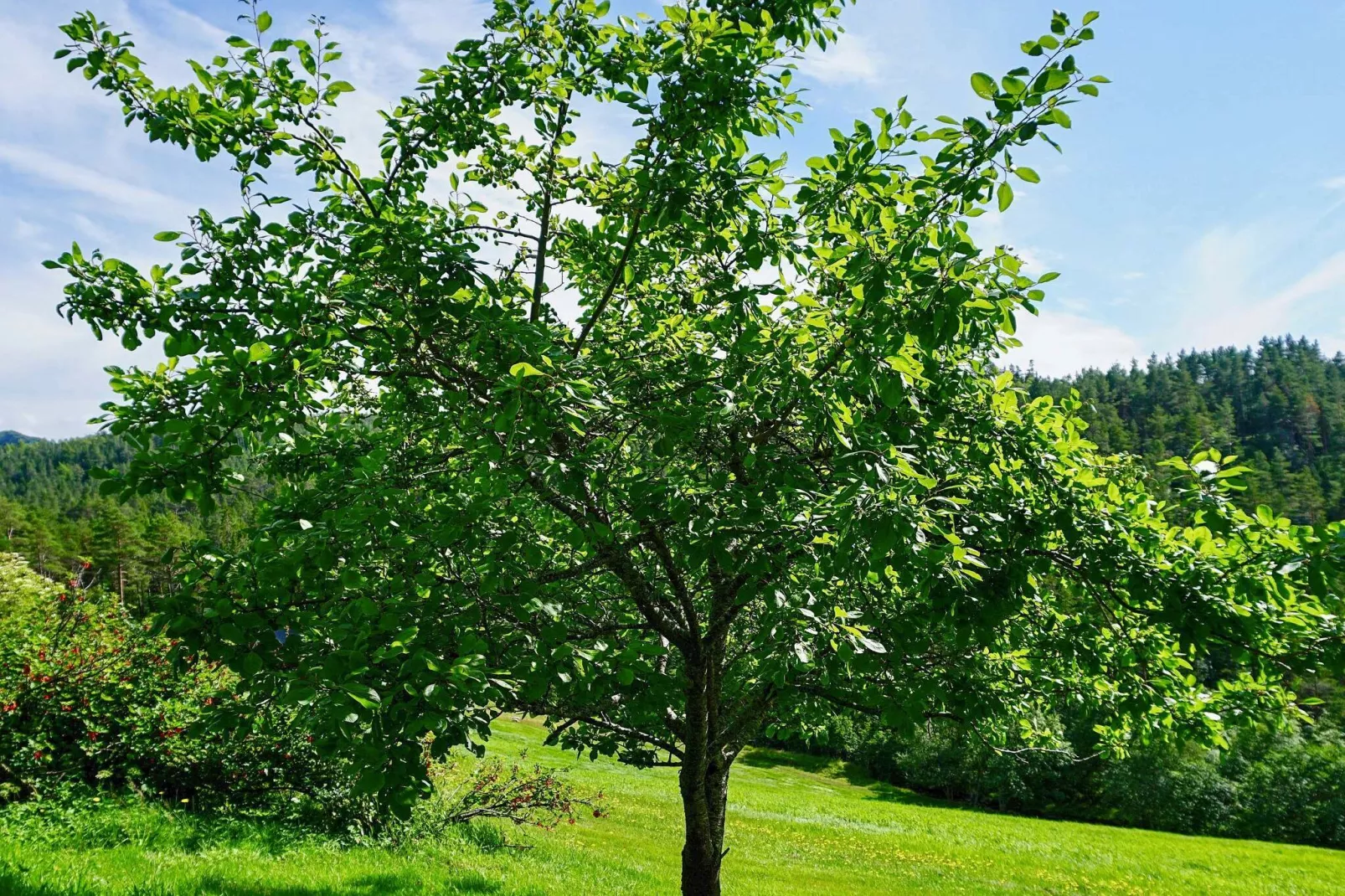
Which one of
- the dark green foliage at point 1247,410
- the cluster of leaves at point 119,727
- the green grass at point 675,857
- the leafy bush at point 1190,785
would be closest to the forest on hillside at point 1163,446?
the dark green foliage at point 1247,410

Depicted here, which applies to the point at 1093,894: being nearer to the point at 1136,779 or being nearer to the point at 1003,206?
the point at 1003,206

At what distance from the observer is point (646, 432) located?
19.4ft

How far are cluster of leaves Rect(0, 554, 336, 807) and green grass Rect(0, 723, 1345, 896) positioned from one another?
130cm

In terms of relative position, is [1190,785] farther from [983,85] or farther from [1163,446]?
[1163,446]

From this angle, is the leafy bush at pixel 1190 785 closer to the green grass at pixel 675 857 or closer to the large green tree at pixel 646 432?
the green grass at pixel 675 857

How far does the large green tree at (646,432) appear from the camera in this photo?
3.87m

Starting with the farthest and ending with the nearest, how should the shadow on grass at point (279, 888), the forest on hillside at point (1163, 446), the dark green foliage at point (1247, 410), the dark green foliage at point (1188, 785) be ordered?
the dark green foliage at point (1247, 410) → the forest on hillside at point (1163, 446) → the dark green foliage at point (1188, 785) → the shadow on grass at point (279, 888)

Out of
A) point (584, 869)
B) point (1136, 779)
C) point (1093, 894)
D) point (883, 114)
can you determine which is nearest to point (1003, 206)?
point (883, 114)

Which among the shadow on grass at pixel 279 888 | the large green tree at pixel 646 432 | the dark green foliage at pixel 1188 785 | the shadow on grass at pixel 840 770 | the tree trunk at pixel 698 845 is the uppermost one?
the large green tree at pixel 646 432

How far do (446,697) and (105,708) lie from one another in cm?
1158

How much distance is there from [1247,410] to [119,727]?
210 meters

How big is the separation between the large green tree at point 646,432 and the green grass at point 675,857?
15.6 ft

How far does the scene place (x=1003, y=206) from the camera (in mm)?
3453

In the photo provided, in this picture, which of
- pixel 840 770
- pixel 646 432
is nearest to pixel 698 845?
pixel 646 432
